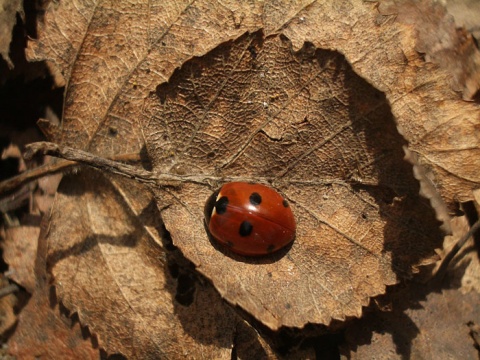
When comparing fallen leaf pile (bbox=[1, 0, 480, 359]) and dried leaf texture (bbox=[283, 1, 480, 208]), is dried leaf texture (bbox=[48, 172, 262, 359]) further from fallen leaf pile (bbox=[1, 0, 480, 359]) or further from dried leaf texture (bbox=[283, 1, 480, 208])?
A: dried leaf texture (bbox=[283, 1, 480, 208])

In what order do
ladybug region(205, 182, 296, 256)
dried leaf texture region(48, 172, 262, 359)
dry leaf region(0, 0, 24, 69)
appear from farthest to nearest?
dry leaf region(0, 0, 24, 69), dried leaf texture region(48, 172, 262, 359), ladybug region(205, 182, 296, 256)

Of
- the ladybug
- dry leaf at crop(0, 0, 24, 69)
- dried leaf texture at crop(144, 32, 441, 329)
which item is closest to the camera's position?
dried leaf texture at crop(144, 32, 441, 329)

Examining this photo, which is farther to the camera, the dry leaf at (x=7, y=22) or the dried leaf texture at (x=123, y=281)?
the dry leaf at (x=7, y=22)

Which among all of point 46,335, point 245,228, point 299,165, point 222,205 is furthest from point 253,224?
point 46,335

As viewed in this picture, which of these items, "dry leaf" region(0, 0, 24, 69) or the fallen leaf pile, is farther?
"dry leaf" region(0, 0, 24, 69)

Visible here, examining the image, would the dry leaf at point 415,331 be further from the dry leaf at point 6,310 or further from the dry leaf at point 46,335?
the dry leaf at point 6,310

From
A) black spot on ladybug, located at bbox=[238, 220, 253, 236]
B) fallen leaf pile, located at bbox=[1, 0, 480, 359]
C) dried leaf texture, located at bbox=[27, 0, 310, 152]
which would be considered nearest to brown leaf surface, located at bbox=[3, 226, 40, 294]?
fallen leaf pile, located at bbox=[1, 0, 480, 359]

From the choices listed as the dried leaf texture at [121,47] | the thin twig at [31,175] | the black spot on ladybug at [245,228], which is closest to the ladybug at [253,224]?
the black spot on ladybug at [245,228]

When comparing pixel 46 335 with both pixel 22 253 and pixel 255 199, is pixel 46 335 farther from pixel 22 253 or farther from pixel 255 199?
pixel 255 199

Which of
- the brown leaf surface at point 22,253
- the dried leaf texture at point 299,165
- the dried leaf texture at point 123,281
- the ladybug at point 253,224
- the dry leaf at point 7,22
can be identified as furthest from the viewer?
the brown leaf surface at point 22,253
